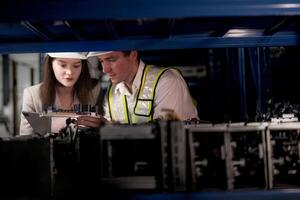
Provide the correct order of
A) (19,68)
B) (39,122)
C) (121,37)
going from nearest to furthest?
1. (121,37)
2. (39,122)
3. (19,68)

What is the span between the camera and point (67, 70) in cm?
373

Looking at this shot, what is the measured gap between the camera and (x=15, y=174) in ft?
5.82

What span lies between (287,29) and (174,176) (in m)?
1.18

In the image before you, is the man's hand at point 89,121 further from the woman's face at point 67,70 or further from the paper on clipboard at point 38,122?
the woman's face at point 67,70

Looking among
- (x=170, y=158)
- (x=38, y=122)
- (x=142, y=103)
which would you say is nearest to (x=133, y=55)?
(x=142, y=103)

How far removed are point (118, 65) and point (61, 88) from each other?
2.51ft

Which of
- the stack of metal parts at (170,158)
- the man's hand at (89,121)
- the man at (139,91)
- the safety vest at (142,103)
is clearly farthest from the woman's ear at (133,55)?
the stack of metal parts at (170,158)

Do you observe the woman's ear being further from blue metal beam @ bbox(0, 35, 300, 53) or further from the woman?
blue metal beam @ bbox(0, 35, 300, 53)

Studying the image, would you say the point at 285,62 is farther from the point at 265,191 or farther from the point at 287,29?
the point at 265,191

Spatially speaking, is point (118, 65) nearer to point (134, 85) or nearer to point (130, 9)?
point (134, 85)

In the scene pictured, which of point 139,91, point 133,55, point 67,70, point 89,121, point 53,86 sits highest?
point 133,55

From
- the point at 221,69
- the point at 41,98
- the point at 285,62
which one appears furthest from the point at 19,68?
the point at 285,62

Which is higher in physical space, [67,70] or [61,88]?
[67,70]

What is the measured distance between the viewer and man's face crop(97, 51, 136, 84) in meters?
3.55
